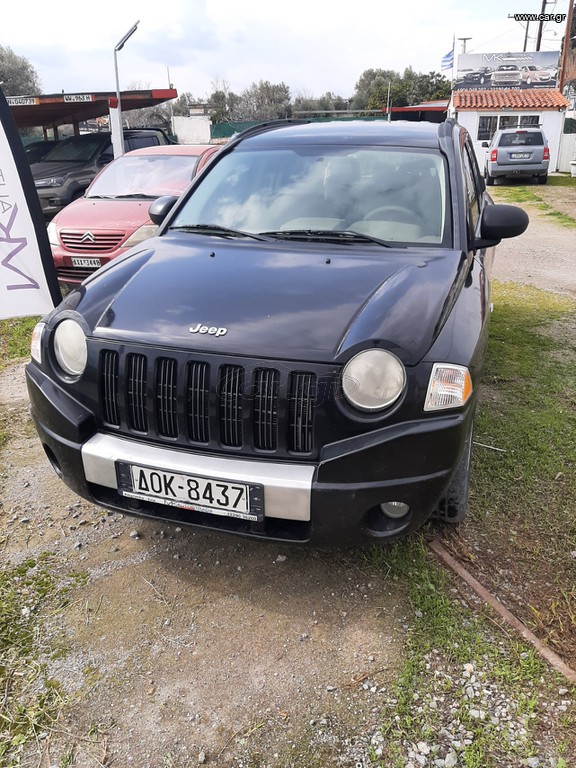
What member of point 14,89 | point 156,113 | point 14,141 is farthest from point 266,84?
point 14,141

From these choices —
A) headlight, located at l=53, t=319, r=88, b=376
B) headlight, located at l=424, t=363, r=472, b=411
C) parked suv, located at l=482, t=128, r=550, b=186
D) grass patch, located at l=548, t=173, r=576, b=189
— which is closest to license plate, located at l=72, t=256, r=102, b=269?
headlight, located at l=53, t=319, r=88, b=376

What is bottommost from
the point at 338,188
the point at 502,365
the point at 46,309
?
the point at 502,365

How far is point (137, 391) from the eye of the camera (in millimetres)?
2459

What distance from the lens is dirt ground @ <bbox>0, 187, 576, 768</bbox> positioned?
6.72ft

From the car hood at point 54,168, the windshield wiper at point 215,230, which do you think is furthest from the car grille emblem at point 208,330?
the car hood at point 54,168

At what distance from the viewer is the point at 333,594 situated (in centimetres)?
267

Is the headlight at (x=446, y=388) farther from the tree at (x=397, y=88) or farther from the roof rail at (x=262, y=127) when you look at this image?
the tree at (x=397, y=88)

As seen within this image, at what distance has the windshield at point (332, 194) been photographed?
327cm

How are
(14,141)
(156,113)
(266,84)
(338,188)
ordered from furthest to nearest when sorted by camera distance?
(266,84) < (156,113) < (14,141) < (338,188)

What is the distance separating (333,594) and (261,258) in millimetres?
1544

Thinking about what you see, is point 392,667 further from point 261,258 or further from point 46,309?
point 46,309

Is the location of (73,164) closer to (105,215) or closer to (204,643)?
(105,215)

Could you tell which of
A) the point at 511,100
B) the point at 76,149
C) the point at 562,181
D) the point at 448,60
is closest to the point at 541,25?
the point at 448,60

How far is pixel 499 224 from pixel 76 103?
53.1 ft
